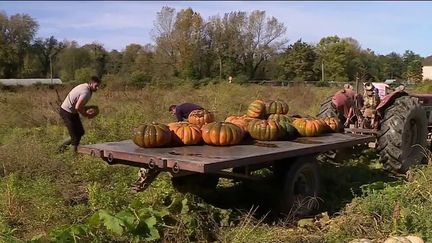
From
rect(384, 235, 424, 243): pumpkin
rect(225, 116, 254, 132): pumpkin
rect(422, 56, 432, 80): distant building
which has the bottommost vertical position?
rect(384, 235, 424, 243): pumpkin

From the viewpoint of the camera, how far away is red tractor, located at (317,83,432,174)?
8.57 meters

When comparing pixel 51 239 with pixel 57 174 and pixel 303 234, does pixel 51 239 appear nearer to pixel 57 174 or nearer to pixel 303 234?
A: pixel 303 234

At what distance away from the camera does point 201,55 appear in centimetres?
6334

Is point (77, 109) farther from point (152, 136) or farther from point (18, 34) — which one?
point (18, 34)

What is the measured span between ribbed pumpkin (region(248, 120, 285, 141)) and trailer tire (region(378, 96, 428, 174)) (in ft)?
7.50

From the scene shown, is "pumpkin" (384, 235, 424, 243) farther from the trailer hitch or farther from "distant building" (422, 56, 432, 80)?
"distant building" (422, 56, 432, 80)

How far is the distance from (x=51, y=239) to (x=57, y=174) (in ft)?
13.0

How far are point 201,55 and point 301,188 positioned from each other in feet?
187

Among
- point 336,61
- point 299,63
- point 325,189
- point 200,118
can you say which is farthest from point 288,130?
point 336,61

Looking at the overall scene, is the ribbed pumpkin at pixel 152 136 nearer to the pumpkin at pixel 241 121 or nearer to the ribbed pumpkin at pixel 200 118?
the ribbed pumpkin at pixel 200 118

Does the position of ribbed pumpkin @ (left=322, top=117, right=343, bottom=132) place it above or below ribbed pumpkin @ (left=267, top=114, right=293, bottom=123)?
below

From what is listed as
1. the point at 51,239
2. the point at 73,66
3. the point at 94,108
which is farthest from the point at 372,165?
the point at 73,66

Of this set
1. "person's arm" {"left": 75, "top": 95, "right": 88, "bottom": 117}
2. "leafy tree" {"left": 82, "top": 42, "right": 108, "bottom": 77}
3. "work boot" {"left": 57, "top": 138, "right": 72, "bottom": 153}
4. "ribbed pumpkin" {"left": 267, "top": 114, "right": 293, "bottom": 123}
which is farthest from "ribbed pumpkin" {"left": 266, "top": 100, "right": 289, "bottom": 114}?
"leafy tree" {"left": 82, "top": 42, "right": 108, "bottom": 77}

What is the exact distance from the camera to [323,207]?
7.45 meters
